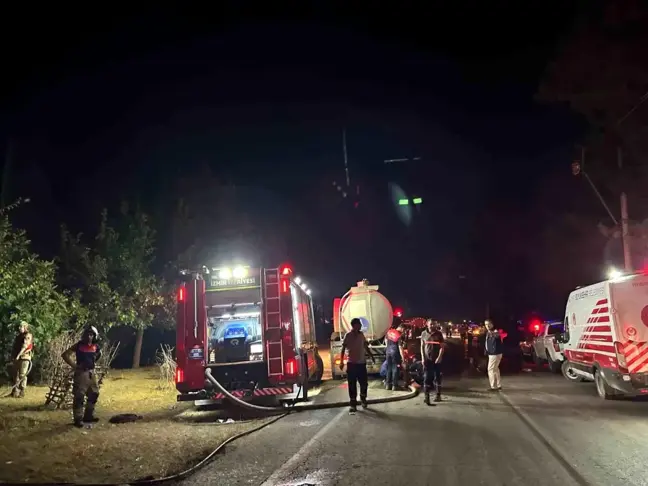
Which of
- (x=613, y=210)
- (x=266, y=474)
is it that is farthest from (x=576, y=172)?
(x=266, y=474)

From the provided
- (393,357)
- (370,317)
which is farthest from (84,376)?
(370,317)

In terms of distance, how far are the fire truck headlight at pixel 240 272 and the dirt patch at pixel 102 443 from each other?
9.62 feet

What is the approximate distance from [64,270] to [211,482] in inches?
613

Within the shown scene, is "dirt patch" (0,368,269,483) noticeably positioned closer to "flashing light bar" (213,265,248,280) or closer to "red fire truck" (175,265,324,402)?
"red fire truck" (175,265,324,402)

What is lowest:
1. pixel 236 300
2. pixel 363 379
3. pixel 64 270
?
pixel 363 379

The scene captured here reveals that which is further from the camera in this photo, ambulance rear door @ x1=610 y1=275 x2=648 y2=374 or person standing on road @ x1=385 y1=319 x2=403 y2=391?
person standing on road @ x1=385 y1=319 x2=403 y2=391

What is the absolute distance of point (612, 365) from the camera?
11.5 m

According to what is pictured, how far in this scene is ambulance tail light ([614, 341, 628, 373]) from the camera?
11.1 meters

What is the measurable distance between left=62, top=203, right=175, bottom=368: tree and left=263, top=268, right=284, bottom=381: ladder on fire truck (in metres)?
9.22

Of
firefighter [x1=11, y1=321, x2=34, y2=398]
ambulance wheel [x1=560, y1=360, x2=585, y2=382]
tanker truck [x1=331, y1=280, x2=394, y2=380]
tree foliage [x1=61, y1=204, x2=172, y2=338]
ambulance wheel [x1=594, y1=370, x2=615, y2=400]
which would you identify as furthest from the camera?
tree foliage [x1=61, y1=204, x2=172, y2=338]

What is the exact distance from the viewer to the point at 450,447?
7633mm

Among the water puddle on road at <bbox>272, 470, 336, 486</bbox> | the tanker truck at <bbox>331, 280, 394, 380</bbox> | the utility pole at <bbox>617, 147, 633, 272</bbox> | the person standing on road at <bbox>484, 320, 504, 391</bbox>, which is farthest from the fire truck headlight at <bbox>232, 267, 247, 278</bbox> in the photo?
the utility pole at <bbox>617, 147, 633, 272</bbox>

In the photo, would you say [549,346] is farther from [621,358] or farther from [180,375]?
[180,375]

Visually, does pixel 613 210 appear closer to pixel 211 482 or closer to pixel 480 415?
pixel 480 415
